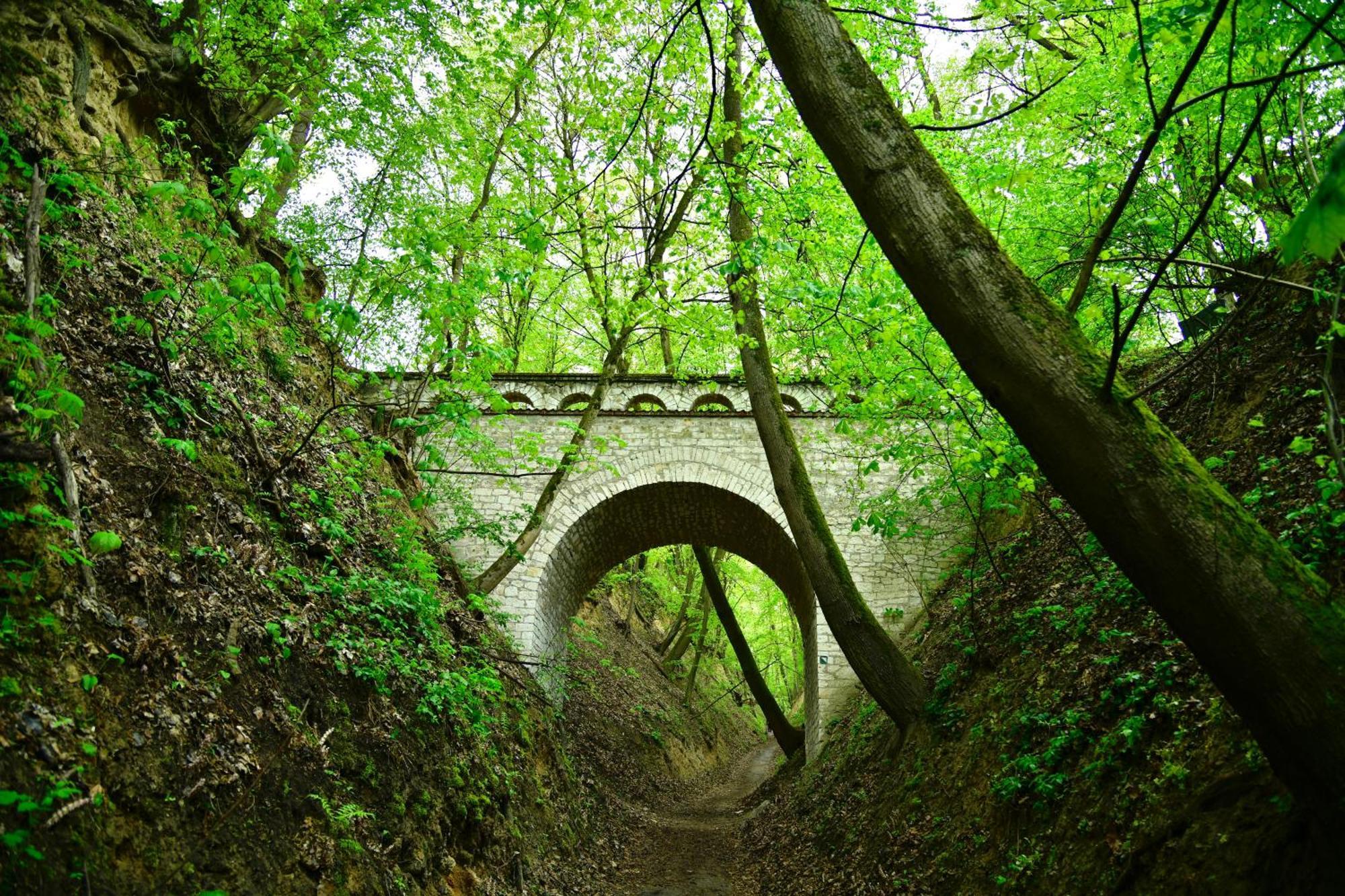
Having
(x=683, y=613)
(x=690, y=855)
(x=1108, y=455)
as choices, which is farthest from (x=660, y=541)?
(x=1108, y=455)

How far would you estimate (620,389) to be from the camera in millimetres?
12109

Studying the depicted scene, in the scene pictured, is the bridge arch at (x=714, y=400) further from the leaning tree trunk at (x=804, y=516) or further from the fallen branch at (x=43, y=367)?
the fallen branch at (x=43, y=367)

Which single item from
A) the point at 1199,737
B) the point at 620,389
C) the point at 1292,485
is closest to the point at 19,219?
the point at 1199,737

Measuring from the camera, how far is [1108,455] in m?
2.02

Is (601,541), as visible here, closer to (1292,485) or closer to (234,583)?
(234,583)

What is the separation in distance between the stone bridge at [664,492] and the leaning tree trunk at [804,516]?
395 cm

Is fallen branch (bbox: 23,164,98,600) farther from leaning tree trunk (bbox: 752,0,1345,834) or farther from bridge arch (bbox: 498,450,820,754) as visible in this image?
bridge arch (bbox: 498,450,820,754)

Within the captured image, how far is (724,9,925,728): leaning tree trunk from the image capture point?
6.03 meters

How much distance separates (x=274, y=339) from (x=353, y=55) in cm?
313

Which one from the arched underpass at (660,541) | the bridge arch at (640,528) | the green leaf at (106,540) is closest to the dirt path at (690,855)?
the bridge arch at (640,528)

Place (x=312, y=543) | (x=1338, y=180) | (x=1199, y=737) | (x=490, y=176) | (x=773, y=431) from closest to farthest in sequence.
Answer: (x=1338, y=180) → (x=1199, y=737) → (x=312, y=543) → (x=773, y=431) → (x=490, y=176)

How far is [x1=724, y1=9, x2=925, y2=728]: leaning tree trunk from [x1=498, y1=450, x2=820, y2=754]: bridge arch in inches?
156

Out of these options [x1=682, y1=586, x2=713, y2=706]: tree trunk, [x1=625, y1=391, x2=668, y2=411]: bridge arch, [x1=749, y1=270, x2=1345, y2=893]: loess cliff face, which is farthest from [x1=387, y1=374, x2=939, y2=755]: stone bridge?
[x1=682, y1=586, x2=713, y2=706]: tree trunk

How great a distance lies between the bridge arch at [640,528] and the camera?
1055 centimetres
